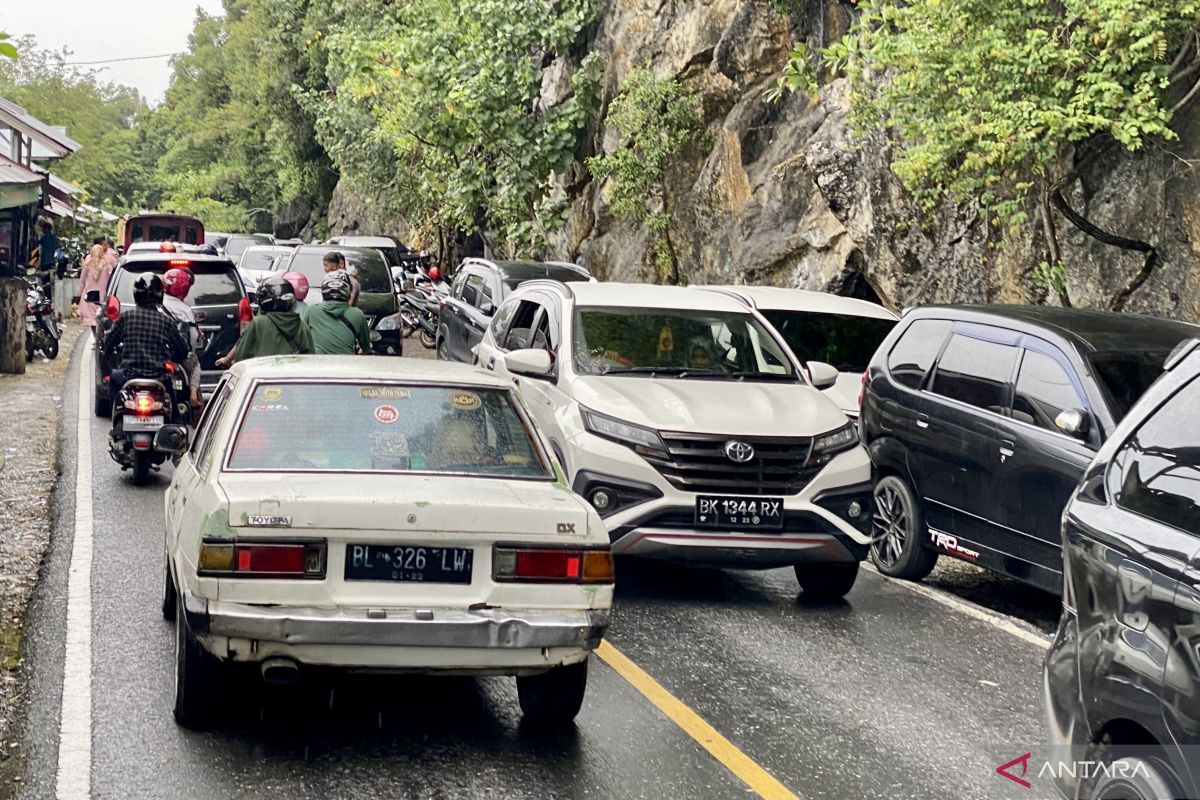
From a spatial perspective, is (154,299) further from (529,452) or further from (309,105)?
(309,105)

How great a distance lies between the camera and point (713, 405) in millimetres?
9211

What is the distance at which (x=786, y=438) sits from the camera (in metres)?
8.88

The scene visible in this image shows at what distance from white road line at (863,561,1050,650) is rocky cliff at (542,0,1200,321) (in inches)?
224

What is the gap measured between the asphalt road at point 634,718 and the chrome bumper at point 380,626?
0.51 metres

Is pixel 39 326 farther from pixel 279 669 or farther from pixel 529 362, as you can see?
pixel 279 669

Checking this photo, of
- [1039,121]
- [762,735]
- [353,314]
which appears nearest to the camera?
[762,735]

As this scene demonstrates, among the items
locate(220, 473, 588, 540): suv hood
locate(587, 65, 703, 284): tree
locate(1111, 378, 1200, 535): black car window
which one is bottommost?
locate(220, 473, 588, 540): suv hood

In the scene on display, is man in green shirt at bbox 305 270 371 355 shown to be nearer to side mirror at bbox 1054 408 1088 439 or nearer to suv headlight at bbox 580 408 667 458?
suv headlight at bbox 580 408 667 458

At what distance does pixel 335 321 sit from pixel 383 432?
19.1 feet

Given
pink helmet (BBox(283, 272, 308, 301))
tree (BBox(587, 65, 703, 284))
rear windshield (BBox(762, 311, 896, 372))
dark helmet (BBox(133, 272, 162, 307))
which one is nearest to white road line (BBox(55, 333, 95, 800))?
dark helmet (BBox(133, 272, 162, 307))

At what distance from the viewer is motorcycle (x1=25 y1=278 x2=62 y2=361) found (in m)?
23.5

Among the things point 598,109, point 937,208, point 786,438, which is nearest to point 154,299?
point 786,438

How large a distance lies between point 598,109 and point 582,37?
1.76 m

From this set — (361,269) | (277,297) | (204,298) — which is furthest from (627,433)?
(361,269)
